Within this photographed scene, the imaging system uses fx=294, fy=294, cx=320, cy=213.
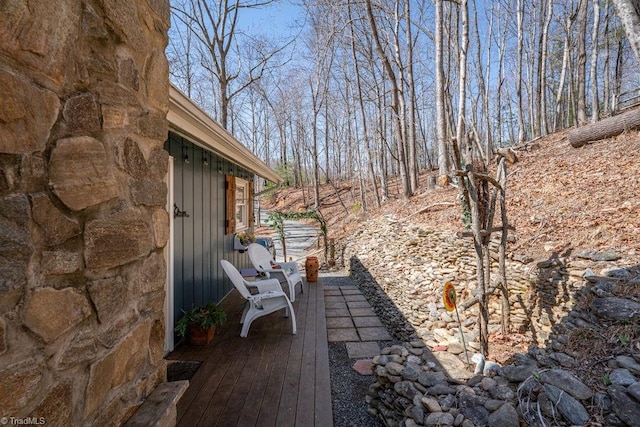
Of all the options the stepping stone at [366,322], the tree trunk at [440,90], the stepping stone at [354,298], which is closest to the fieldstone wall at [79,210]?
the stepping stone at [366,322]

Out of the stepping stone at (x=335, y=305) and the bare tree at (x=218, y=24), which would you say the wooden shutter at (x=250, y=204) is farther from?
the bare tree at (x=218, y=24)

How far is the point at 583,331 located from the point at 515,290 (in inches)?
63.2

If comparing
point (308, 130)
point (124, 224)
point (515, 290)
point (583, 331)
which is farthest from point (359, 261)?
point (308, 130)

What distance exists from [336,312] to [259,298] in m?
1.80

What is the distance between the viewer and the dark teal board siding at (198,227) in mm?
3037

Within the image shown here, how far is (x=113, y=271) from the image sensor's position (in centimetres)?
103

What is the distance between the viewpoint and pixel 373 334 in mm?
3797

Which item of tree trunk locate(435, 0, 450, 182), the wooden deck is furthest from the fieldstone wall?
tree trunk locate(435, 0, 450, 182)

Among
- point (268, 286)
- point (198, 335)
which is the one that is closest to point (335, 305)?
point (268, 286)

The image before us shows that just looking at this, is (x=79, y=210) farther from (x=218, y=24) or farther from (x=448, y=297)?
(x=218, y=24)

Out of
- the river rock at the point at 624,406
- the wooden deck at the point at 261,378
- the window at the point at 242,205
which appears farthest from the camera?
the window at the point at 242,205

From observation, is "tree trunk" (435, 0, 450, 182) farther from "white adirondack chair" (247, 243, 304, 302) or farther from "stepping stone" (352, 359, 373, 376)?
"stepping stone" (352, 359, 373, 376)

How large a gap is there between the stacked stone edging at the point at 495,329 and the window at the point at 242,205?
2.76m

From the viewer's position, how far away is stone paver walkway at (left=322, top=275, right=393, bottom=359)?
3430 mm
